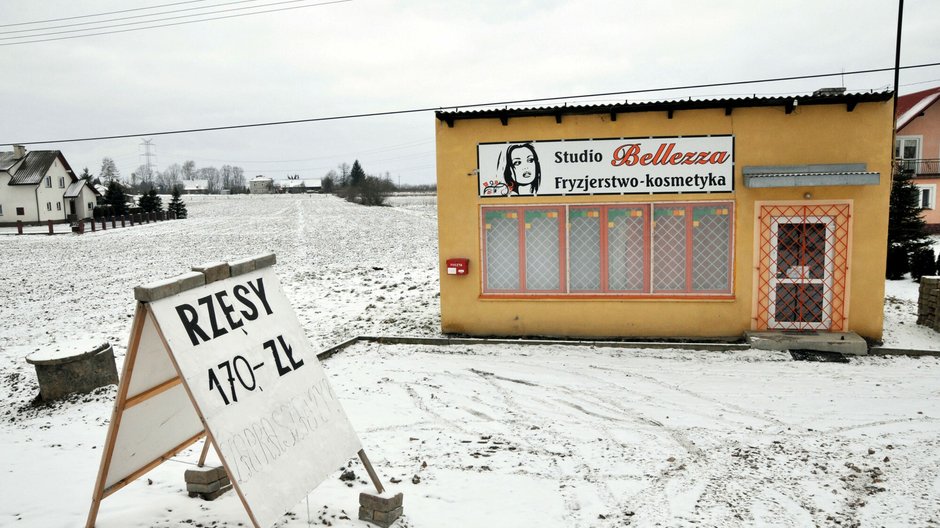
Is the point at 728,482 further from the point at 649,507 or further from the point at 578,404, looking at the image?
the point at 578,404

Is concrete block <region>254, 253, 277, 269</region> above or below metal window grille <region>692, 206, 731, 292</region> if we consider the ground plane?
above

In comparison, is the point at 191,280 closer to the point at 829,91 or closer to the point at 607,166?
the point at 607,166

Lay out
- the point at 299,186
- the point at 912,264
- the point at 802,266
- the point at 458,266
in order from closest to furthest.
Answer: the point at 802,266 < the point at 458,266 < the point at 912,264 < the point at 299,186

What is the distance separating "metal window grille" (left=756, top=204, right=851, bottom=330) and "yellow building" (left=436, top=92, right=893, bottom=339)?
2cm

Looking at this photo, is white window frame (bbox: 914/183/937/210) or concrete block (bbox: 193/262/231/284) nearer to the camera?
concrete block (bbox: 193/262/231/284)

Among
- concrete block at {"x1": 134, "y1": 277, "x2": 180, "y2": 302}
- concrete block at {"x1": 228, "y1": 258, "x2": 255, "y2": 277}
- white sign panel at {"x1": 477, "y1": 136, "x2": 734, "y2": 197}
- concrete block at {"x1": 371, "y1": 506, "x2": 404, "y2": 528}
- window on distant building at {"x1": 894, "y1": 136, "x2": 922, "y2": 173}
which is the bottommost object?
concrete block at {"x1": 371, "y1": 506, "x2": 404, "y2": 528}

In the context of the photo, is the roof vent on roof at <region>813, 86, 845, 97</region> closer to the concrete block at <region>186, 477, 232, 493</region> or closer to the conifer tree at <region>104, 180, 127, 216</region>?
the concrete block at <region>186, 477, 232, 493</region>

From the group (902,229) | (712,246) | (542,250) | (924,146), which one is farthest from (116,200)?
(924,146)

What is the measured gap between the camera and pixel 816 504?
5035 millimetres

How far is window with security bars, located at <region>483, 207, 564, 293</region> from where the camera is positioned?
35.1ft

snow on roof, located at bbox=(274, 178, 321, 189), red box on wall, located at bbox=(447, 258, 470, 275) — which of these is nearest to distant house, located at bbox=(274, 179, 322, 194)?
snow on roof, located at bbox=(274, 178, 321, 189)

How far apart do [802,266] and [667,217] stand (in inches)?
90.4

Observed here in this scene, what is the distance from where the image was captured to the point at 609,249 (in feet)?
34.5

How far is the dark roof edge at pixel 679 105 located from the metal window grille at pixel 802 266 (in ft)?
5.41
